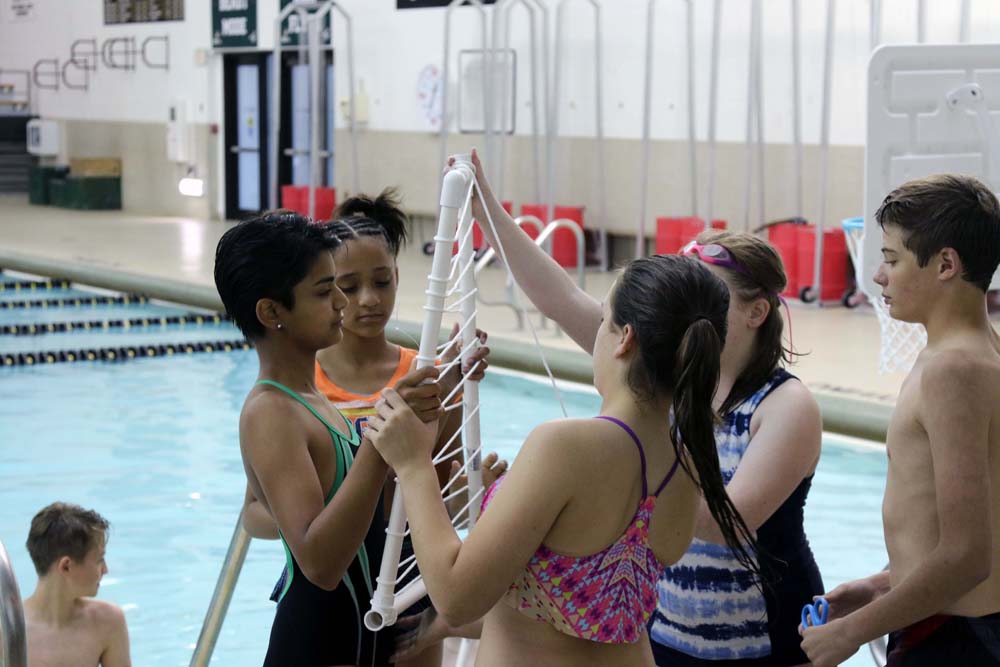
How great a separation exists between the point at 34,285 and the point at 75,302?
1094 millimetres

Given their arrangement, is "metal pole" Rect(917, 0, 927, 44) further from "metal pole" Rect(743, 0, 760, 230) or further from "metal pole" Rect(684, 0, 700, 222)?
"metal pole" Rect(684, 0, 700, 222)

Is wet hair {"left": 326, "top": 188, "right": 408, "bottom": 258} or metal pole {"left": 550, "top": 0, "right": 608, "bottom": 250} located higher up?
metal pole {"left": 550, "top": 0, "right": 608, "bottom": 250}

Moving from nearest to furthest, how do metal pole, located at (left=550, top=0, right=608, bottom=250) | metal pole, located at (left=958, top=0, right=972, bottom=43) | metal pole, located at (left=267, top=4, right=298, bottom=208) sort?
metal pole, located at (left=958, top=0, right=972, bottom=43), metal pole, located at (left=550, top=0, right=608, bottom=250), metal pole, located at (left=267, top=4, right=298, bottom=208)

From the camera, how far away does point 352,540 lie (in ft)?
6.72

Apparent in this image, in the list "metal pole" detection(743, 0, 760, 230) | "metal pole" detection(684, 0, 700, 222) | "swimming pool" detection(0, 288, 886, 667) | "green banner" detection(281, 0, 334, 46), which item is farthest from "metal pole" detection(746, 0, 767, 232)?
"green banner" detection(281, 0, 334, 46)

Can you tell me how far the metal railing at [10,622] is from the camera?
83.6 inches

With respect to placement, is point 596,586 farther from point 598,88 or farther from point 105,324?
point 598,88

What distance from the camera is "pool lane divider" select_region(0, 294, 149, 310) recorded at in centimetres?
1157

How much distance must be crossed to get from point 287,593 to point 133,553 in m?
3.71

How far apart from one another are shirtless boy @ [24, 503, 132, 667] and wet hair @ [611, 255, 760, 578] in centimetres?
179

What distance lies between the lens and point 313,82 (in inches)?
541

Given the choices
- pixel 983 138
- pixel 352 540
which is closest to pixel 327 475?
pixel 352 540

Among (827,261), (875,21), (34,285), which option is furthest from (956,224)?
(34,285)

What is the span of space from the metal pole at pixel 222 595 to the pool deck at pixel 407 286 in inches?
Result: 27.0
